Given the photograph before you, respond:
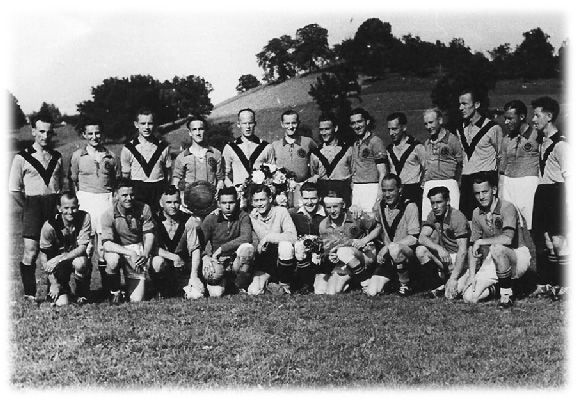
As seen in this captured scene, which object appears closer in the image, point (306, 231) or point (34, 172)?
point (34, 172)

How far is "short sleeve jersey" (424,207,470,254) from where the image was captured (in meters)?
6.26

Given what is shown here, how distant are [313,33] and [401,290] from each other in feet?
79.6

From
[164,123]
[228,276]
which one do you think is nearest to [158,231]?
[228,276]

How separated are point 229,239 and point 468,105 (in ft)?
10.2

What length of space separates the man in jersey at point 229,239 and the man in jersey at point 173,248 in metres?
0.17

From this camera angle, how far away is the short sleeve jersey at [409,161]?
7.10 m

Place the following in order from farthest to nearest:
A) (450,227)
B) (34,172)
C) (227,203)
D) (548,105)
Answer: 1. (34,172)
2. (227,203)
3. (450,227)
4. (548,105)

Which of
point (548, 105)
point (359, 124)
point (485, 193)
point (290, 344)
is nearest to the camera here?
point (290, 344)

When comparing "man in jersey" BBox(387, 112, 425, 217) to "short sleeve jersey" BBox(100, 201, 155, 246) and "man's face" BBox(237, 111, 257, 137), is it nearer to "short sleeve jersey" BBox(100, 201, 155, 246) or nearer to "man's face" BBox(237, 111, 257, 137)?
"man's face" BBox(237, 111, 257, 137)

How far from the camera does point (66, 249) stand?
6375 millimetres

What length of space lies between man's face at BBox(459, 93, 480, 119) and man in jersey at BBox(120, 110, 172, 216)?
353cm

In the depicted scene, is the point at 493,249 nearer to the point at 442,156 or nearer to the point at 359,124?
the point at 442,156

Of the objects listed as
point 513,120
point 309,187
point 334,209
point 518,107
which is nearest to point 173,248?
point 309,187

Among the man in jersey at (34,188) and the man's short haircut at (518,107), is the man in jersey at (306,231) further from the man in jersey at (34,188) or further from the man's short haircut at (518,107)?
the man in jersey at (34,188)
